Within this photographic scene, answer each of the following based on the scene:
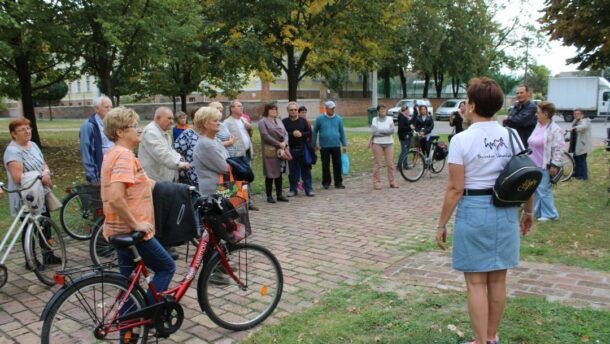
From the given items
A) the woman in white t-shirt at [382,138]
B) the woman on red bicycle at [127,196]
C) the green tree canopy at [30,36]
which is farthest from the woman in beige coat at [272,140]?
the woman on red bicycle at [127,196]

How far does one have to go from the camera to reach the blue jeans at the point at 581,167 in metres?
11.8

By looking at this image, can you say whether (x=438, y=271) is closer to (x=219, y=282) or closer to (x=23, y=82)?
(x=219, y=282)

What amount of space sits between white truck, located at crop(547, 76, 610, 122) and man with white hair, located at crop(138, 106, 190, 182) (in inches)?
1396

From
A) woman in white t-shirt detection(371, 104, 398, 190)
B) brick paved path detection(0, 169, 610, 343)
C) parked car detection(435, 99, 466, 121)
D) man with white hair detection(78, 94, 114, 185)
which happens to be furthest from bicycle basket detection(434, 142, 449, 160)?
parked car detection(435, 99, 466, 121)

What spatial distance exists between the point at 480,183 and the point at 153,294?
7.68 feet

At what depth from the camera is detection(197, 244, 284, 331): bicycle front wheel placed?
3.98 meters

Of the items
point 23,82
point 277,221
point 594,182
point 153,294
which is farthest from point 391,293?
point 23,82

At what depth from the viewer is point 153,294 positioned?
357 centimetres

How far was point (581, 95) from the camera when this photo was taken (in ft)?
120

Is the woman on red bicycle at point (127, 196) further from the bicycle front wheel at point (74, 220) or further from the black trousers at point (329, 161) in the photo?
the black trousers at point (329, 161)

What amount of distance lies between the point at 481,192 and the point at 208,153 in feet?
9.61

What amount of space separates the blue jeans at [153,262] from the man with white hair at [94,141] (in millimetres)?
2686

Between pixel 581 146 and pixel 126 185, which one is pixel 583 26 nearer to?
pixel 581 146

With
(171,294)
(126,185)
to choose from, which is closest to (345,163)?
(171,294)
